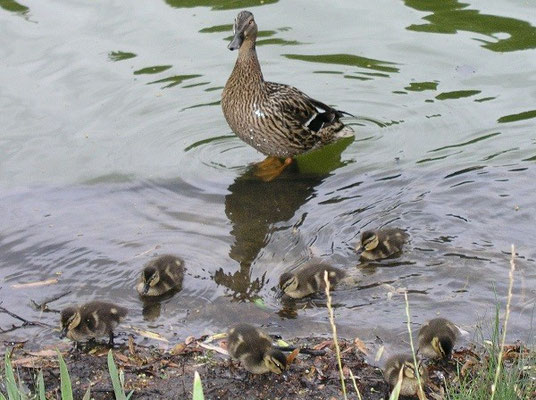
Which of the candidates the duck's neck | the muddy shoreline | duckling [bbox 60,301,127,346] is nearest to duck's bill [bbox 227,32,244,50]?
the duck's neck

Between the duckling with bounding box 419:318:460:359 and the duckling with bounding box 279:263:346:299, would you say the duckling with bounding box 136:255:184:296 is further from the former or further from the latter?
the duckling with bounding box 419:318:460:359

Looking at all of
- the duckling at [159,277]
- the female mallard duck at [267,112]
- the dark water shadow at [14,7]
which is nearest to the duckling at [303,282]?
the duckling at [159,277]

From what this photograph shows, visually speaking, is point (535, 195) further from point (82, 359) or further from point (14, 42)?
point (14, 42)

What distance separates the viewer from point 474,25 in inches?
353

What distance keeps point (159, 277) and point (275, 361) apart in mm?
1212

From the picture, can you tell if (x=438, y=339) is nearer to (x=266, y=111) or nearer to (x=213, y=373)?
(x=213, y=373)

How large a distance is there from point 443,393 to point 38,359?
1936 mm

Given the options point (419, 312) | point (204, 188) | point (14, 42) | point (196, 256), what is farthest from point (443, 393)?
point (14, 42)

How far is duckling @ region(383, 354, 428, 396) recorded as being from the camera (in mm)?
4262

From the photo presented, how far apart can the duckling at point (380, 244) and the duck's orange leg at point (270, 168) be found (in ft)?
5.26

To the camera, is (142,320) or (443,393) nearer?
(443,393)

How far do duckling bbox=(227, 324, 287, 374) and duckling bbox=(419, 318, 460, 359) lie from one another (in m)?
0.66

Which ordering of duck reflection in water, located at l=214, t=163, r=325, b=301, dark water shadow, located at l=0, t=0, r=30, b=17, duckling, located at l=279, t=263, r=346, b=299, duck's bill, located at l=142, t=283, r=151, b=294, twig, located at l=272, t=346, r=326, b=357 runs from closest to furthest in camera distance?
1. twig, located at l=272, t=346, r=326, b=357
2. duckling, located at l=279, t=263, r=346, b=299
3. duck's bill, located at l=142, t=283, r=151, b=294
4. duck reflection in water, located at l=214, t=163, r=325, b=301
5. dark water shadow, located at l=0, t=0, r=30, b=17

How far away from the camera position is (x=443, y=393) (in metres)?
4.13
